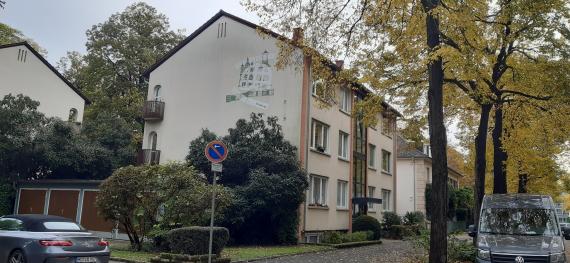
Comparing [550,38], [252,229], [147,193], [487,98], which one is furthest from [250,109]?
[550,38]

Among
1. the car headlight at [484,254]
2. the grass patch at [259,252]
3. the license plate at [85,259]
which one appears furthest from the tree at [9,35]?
the car headlight at [484,254]

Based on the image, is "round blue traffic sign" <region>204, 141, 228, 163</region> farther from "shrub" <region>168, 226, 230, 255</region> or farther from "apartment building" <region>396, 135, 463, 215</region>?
"apartment building" <region>396, 135, 463, 215</region>

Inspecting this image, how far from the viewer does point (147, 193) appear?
1652 centimetres

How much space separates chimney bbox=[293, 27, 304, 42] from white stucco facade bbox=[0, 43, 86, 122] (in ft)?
87.2

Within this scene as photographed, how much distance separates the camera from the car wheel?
1039 centimetres

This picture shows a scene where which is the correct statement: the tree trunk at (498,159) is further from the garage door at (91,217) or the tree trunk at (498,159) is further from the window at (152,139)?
the window at (152,139)

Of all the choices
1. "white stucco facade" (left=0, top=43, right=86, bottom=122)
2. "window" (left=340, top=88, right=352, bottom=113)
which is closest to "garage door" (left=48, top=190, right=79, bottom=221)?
"white stucco facade" (left=0, top=43, right=86, bottom=122)

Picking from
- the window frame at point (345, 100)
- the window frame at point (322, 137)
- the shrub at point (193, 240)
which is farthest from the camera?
the window frame at point (345, 100)

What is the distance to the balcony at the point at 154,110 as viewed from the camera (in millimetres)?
27797

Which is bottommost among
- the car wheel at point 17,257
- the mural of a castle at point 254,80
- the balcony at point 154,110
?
the car wheel at point 17,257

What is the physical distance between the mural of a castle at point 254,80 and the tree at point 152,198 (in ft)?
28.1

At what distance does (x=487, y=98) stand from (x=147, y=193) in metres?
11.8

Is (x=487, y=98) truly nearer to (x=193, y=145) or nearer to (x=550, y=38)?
(x=550, y=38)

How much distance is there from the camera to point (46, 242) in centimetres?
1022
